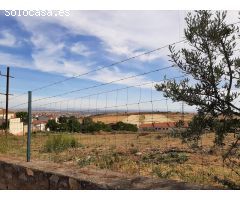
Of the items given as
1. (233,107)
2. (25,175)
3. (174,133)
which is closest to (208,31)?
(233,107)

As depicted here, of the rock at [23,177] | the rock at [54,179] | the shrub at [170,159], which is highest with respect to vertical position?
the rock at [54,179]

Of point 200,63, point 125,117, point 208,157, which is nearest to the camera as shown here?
point 200,63

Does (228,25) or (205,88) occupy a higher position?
(228,25)

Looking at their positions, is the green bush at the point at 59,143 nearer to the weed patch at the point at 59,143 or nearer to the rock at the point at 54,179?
the weed patch at the point at 59,143

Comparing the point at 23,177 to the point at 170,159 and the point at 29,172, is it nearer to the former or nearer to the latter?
the point at 29,172

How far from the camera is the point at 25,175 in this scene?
6426mm

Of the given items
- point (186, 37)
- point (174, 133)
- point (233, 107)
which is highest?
point (186, 37)

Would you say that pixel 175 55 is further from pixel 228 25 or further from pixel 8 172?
pixel 8 172

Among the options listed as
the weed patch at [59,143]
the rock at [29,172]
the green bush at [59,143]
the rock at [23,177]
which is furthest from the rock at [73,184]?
the green bush at [59,143]

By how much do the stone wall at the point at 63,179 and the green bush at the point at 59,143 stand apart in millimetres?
11014

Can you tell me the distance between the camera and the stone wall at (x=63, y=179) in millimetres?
4668

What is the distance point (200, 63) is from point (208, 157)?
12193mm

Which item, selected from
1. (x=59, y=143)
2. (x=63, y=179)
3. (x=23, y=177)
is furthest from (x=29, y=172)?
(x=59, y=143)

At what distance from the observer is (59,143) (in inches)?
774
